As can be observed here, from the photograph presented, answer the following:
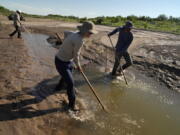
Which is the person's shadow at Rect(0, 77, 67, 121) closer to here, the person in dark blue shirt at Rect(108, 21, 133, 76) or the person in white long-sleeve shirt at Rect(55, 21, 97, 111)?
the person in white long-sleeve shirt at Rect(55, 21, 97, 111)

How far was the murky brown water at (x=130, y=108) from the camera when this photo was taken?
182 inches

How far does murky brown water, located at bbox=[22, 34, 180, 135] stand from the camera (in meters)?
4.61

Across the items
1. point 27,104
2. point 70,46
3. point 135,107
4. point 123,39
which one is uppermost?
point 70,46

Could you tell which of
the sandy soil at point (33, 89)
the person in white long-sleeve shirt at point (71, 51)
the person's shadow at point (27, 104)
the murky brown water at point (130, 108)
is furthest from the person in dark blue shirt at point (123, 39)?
the person in white long-sleeve shirt at point (71, 51)

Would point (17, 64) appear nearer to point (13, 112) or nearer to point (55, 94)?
point (55, 94)

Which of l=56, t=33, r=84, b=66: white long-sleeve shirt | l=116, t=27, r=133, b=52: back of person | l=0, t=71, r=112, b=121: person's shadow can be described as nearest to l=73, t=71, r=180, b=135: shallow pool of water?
l=0, t=71, r=112, b=121: person's shadow

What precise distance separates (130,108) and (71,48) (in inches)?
94.7

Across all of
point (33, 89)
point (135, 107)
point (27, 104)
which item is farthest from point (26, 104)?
point (135, 107)

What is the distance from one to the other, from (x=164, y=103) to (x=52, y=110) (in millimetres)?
3256

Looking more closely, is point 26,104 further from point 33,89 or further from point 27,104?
point 33,89

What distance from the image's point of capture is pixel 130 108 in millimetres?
5672

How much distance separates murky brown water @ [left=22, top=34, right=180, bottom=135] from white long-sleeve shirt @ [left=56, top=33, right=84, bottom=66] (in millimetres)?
1303

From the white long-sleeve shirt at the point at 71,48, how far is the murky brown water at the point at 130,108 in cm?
130

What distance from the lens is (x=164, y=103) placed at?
6.25 m
